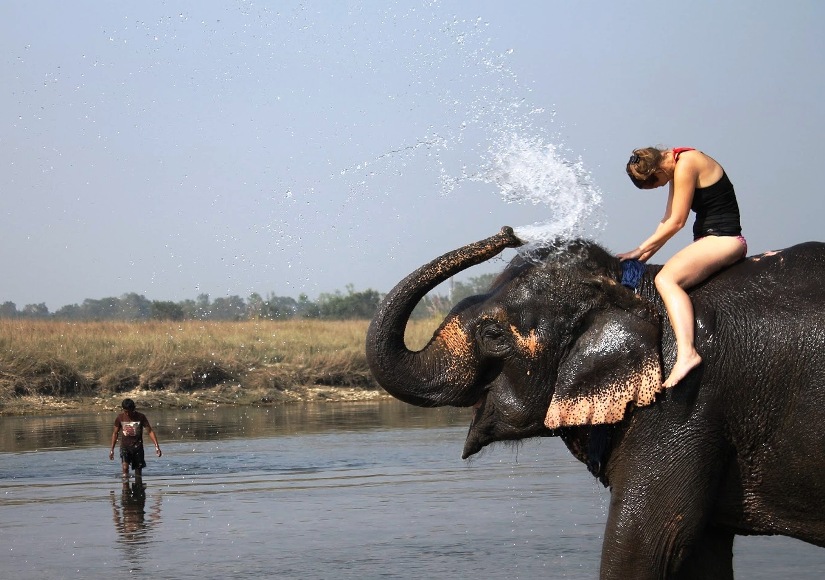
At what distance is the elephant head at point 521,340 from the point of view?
5809 mm

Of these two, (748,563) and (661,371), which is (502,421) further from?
(748,563)

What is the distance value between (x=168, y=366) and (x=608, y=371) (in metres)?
26.2

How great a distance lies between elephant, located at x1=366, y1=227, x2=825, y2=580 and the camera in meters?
5.56

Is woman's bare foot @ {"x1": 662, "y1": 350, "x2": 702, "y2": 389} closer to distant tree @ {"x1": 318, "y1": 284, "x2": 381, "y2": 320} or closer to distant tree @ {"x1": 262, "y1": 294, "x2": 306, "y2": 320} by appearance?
distant tree @ {"x1": 262, "y1": 294, "x2": 306, "y2": 320}

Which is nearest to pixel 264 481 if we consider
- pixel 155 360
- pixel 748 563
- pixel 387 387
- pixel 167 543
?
pixel 167 543

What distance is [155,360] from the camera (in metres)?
31.2

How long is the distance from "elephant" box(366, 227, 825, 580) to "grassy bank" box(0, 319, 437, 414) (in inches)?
924

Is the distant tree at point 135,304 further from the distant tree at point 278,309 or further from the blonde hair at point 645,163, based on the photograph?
the blonde hair at point 645,163

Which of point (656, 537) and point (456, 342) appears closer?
point (656, 537)

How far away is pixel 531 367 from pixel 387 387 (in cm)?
68

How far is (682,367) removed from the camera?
557cm

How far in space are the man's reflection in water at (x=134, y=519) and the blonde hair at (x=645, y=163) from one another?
20.6 ft

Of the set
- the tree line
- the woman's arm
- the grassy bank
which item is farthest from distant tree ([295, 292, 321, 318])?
the woman's arm

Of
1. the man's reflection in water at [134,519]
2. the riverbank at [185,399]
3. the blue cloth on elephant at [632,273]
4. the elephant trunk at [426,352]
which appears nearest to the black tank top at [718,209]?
the blue cloth on elephant at [632,273]
